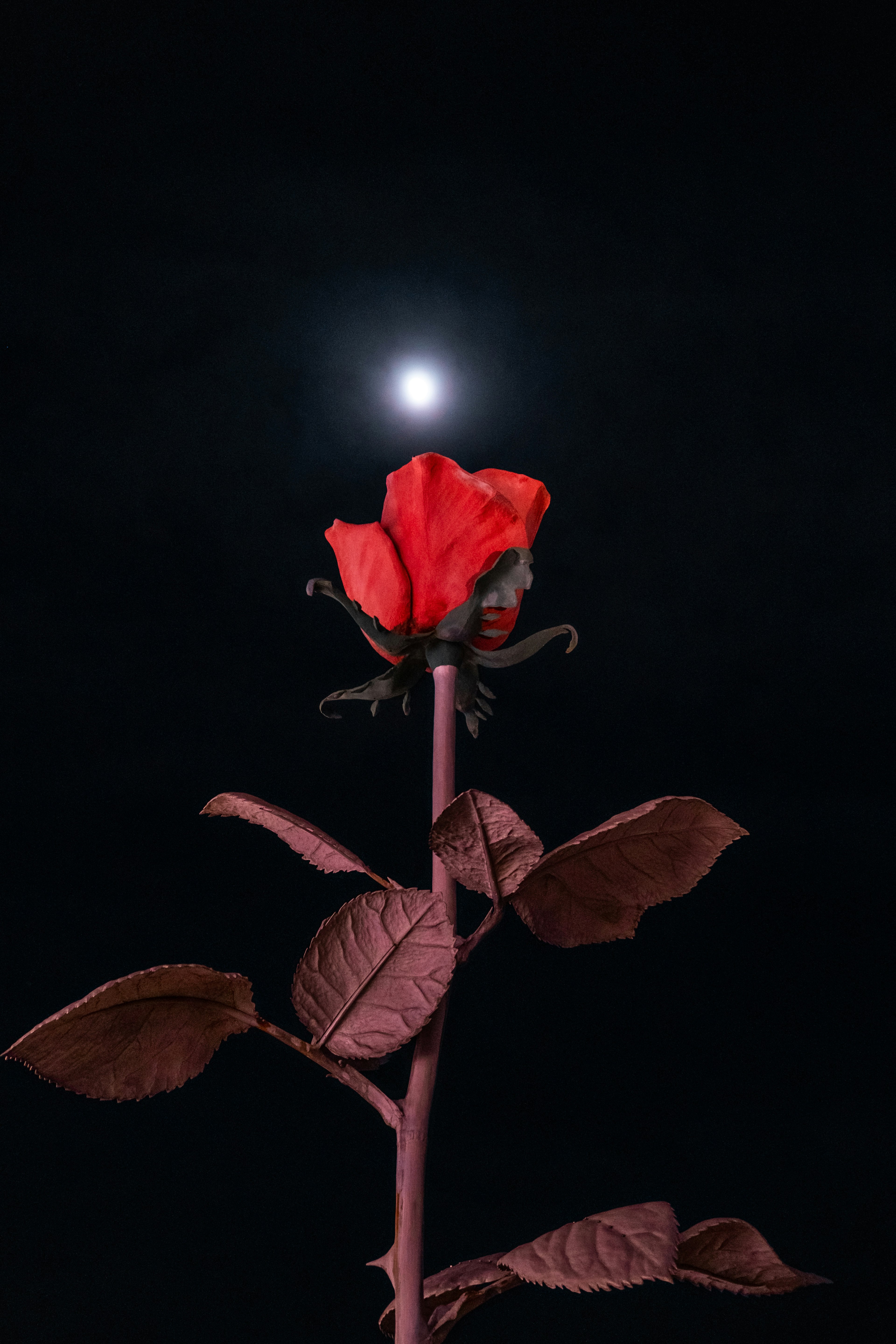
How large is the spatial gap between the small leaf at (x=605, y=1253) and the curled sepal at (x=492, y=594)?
0.19 metres

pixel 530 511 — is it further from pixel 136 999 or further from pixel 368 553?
pixel 136 999

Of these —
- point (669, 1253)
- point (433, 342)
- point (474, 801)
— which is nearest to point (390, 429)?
point (433, 342)

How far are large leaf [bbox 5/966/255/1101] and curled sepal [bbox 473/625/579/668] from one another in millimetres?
139

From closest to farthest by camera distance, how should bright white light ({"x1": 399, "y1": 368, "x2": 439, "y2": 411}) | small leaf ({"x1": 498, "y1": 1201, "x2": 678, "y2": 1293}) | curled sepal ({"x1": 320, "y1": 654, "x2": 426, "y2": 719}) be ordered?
small leaf ({"x1": 498, "y1": 1201, "x2": 678, "y2": 1293}) < curled sepal ({"x1": 320, "y1": 654, "x2": 426, "y2": 719}) < bright white light ({"x1": 399, "y1": 368, "x2": 439, "y2": 411})

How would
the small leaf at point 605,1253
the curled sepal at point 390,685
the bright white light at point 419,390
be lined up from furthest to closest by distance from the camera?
the bright white light at point 419,390, the curled sepal at point 390,685, the small leaf at point 605,1253

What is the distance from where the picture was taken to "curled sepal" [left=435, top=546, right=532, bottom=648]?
363 mm

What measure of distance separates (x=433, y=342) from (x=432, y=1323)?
0.57m

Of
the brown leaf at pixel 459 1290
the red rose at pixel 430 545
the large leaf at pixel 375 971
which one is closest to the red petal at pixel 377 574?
the red rose at pixel 430 545

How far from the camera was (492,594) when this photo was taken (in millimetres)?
369

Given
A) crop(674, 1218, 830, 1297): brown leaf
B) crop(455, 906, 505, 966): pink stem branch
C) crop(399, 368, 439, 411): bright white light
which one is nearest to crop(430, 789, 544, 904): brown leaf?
crop(455, 906, 505, 966): pink stem branch

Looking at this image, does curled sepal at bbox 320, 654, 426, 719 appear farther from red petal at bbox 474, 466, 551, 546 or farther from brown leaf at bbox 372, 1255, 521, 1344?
brown leaf at bbox 372, 1255, 521, 1344

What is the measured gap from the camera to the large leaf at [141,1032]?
0.30 metres

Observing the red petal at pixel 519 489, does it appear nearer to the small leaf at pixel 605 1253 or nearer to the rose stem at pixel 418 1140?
the rose stem at pixel 418 1140

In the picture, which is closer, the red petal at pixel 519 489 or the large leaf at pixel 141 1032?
the large leaf at pixel 141 1032
